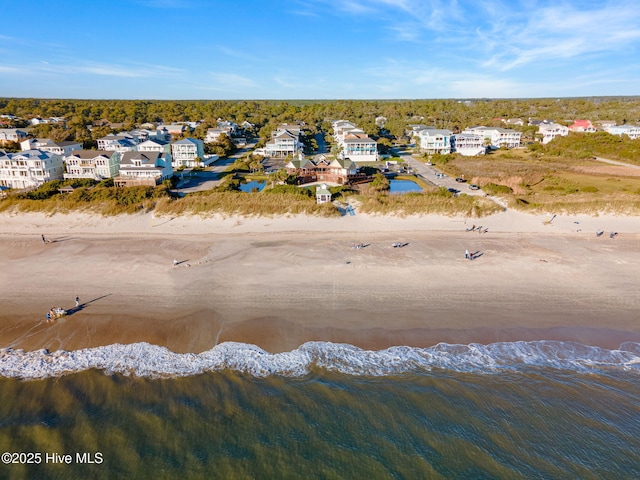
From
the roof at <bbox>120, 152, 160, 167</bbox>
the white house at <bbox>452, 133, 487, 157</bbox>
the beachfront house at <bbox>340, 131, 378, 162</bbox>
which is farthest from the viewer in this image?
the white house at <bbox>452, 133, 487, 157</bbox>

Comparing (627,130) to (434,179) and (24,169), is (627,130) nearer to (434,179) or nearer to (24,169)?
(434,179)

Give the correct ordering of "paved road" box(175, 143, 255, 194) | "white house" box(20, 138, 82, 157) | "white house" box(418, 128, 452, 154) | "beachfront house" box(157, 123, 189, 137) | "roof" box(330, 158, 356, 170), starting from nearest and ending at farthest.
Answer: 1. "paved road" box(175, 143, 255, 194)
2. "roof" box(330, 158, 356, 170)
3. "white house" box(20, 138, 82, 157)
4. "white house" box(418, 128, 452, 154)
5. "beachfront house" box(157, 123, 189, 137)

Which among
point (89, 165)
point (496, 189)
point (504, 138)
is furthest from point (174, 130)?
point (504, 138)

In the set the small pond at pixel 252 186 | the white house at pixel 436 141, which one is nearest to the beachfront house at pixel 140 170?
the small pond at pixel 252 186

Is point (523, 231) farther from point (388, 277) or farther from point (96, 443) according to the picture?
point (96, 443)

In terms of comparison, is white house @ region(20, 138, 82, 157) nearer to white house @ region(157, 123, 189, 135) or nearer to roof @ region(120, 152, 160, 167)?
roof @ region(120, 152, 160, 167)

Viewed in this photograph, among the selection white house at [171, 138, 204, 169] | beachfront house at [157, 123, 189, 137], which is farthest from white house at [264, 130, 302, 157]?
A: beachfront house at [157, 123, 189, 137]

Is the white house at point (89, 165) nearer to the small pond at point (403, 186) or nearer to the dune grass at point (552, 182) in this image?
the small pond at point (403, 186)

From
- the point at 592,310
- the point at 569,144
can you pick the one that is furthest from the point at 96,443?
the point at 569,144
